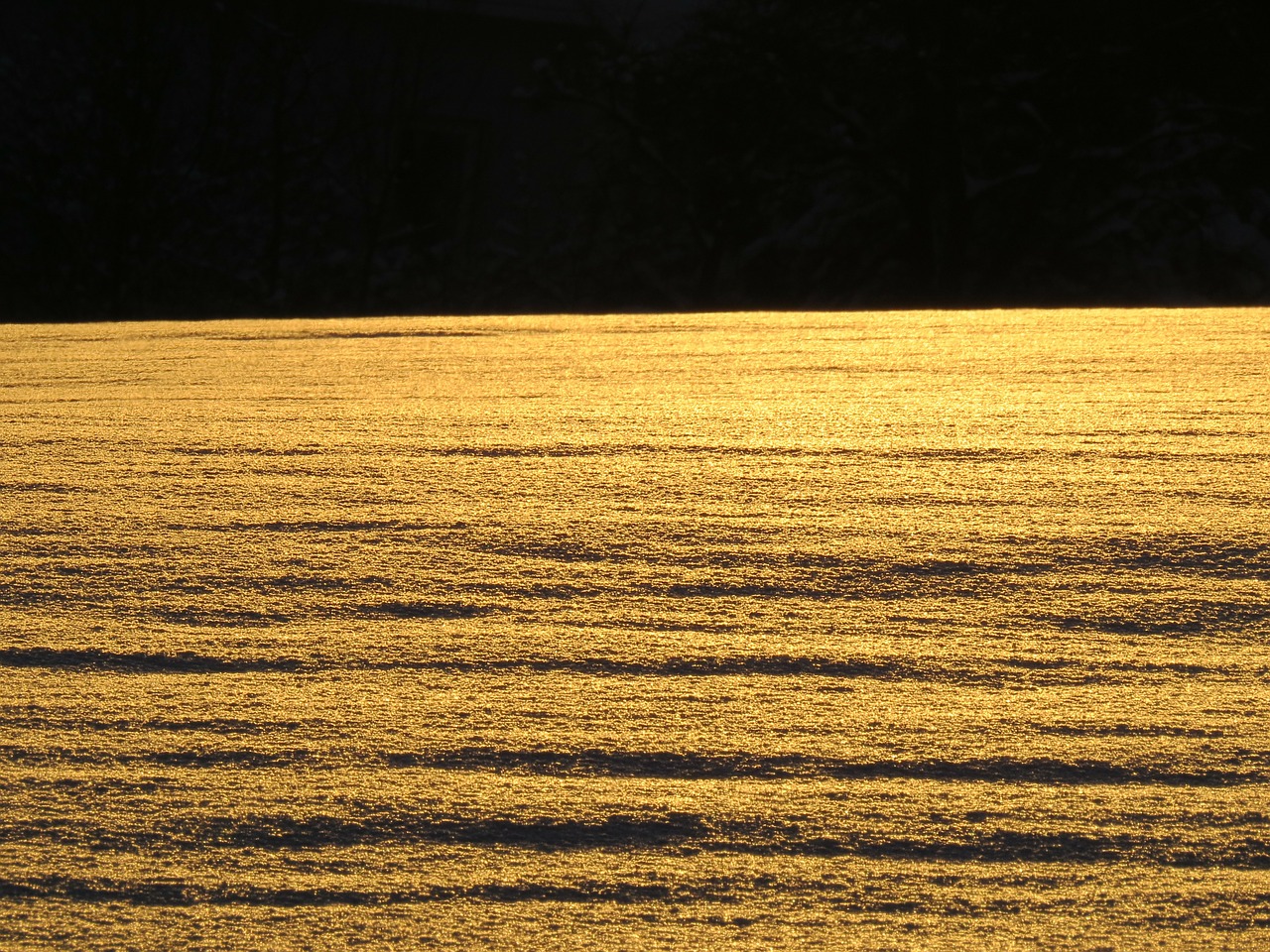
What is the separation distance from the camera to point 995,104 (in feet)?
14.2

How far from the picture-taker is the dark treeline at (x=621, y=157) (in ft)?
13.4

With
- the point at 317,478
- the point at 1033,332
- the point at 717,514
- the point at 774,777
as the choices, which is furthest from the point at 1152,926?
the point at 1033,332

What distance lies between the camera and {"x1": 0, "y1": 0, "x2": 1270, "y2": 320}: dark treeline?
13.4ft

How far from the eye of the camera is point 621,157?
4.73 metres

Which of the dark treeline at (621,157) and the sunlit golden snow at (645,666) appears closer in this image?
the sunlit golden snow at (645,666)

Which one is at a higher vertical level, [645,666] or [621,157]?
[621,157]

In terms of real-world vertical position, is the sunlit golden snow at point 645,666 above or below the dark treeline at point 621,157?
below

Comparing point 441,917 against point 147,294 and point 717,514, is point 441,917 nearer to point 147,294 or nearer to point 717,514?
point 717,514

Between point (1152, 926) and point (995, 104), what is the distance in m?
4.16

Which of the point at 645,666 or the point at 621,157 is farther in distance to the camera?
the point at 621,157

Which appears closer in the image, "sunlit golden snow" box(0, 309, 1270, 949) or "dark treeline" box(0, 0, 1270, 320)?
"sunlit golden snow" box(0, 309, 1270, 949)

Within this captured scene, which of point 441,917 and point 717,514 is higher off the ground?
point 717,514

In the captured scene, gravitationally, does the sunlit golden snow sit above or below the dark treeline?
below

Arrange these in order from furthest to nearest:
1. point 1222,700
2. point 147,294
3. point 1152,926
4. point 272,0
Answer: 1. point 272,0
2. point 147,294
3. point 1222,700
4. point 1152,926
